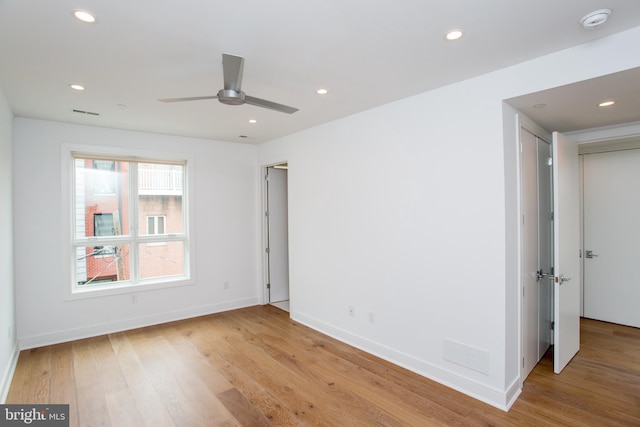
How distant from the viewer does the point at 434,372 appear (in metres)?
2.86

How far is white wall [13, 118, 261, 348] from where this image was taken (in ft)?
11.8

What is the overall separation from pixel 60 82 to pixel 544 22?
3482mm

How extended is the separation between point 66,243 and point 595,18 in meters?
5.17

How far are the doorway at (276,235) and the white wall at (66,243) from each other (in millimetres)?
212

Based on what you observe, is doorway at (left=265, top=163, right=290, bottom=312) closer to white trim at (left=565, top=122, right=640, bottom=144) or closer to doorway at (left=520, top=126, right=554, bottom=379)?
doorway at (left=520, top=126, right=554, bottom=379)

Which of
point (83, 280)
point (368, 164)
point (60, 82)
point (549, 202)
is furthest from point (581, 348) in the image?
point (83, 280)

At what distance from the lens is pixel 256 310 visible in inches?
196

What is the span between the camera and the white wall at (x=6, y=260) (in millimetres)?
2750

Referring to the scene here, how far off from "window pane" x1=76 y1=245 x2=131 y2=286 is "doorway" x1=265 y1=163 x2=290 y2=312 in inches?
79.3

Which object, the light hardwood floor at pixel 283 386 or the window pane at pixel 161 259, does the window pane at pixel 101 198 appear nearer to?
the window pane at pixel 161 259

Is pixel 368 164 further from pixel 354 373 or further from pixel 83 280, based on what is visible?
pixel 83 280

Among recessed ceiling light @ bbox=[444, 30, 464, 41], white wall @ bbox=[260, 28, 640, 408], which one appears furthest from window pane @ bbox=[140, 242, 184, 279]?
recessed ceiling light @ bbox=[444, 30, 464, 41]

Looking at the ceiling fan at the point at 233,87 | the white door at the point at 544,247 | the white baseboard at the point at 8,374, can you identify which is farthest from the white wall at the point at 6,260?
the white door at the point at 544,247

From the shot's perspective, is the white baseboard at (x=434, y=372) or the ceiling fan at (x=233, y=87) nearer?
the ceiling fan at (x=233, y=87)
